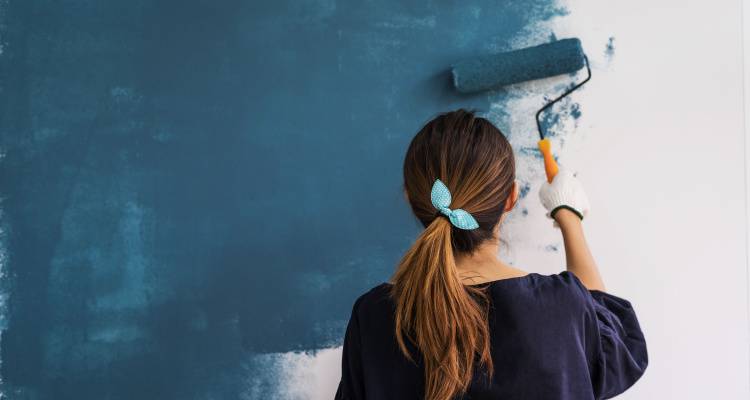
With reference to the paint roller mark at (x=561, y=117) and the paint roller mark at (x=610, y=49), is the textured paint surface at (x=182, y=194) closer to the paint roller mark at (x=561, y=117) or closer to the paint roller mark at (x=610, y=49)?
the paint roller mark at (x=561, y=117)

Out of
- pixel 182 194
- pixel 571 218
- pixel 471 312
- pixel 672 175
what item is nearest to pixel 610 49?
pixel 672 175

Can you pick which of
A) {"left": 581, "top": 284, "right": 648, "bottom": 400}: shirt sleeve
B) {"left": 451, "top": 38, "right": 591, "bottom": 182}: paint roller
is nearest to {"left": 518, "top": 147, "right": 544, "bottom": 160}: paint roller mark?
{"left": 451, "top": 38, "right": 591, "bottom": 182}: paint roller

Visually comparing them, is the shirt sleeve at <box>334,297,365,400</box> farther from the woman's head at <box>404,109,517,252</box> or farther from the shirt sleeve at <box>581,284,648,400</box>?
the shirt sleeve at <box>581,284,648,400</box>

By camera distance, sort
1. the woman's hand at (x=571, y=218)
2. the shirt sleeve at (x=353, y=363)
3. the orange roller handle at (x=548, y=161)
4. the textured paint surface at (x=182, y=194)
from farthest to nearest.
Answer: the textured paint surface at (x=182, y=194) < the orange roller handle at (x=548, y=161) < the woman's hand at (x=571, y=218) < the shirt sleeve at (x=353, y=363)

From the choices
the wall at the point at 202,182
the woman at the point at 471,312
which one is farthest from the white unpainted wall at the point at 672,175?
the woman at the point at 471,312

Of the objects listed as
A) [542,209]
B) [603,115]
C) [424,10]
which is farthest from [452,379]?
[424,10]

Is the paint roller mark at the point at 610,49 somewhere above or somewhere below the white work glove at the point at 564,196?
above

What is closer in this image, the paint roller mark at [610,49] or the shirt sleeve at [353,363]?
the shirt sleeve at [353,363]

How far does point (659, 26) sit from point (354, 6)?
2.14 ft

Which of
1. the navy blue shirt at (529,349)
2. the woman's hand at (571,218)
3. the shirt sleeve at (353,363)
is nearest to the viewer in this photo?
the navy blue shirt at (529,349)

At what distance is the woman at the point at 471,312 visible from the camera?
931 mm

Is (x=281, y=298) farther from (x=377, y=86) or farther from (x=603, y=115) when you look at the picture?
(x=603, y=115)

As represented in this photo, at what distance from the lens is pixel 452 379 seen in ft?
3.04

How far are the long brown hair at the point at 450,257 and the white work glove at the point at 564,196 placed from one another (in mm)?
273
